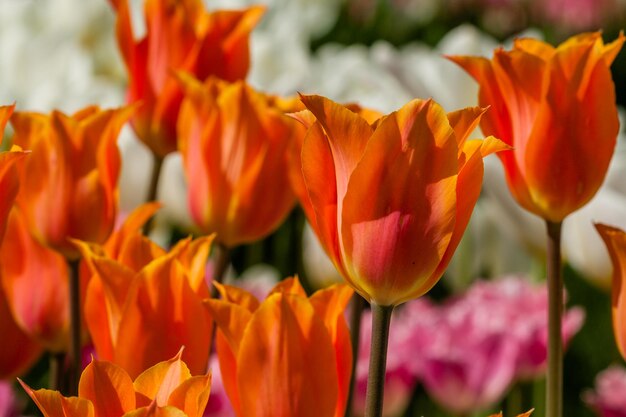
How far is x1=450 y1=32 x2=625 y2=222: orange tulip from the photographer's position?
1.71 feet

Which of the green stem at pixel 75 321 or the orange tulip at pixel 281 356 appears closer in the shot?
the orange tulip at pixel 281 356

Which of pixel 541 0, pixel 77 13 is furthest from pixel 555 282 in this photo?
pixel 541 0

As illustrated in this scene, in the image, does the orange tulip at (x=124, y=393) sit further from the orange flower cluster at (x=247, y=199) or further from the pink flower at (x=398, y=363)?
the pink flower at (x=398, y=363)

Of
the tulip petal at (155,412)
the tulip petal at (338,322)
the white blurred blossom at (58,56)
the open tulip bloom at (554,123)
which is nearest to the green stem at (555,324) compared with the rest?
the open tulip bloom at (554,123)

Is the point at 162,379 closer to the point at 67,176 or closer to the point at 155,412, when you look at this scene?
the point at 155,412

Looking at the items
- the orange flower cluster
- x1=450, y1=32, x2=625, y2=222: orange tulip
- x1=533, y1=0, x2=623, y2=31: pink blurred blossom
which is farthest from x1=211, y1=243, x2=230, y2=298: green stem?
x1=533, y1=0, x2=623, y2=31: pink blurred blossom

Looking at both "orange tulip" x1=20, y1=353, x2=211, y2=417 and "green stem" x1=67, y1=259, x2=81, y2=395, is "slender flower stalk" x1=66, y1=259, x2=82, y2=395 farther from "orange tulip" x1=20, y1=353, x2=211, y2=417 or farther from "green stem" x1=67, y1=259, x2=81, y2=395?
"orange tulip" x1=20, y1=353, x2=211, y2=417

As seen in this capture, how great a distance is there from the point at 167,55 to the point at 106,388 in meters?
0.39

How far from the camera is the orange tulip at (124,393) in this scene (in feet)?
1.23

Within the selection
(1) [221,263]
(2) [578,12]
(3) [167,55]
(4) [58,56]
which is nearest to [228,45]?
(3) [167,55]

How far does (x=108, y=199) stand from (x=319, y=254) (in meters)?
0.50

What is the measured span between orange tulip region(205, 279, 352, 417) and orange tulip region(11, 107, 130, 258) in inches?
7.6

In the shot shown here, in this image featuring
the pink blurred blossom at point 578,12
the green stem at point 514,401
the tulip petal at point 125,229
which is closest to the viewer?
the tulip petal at point 125,229

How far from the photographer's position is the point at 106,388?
393 mm
